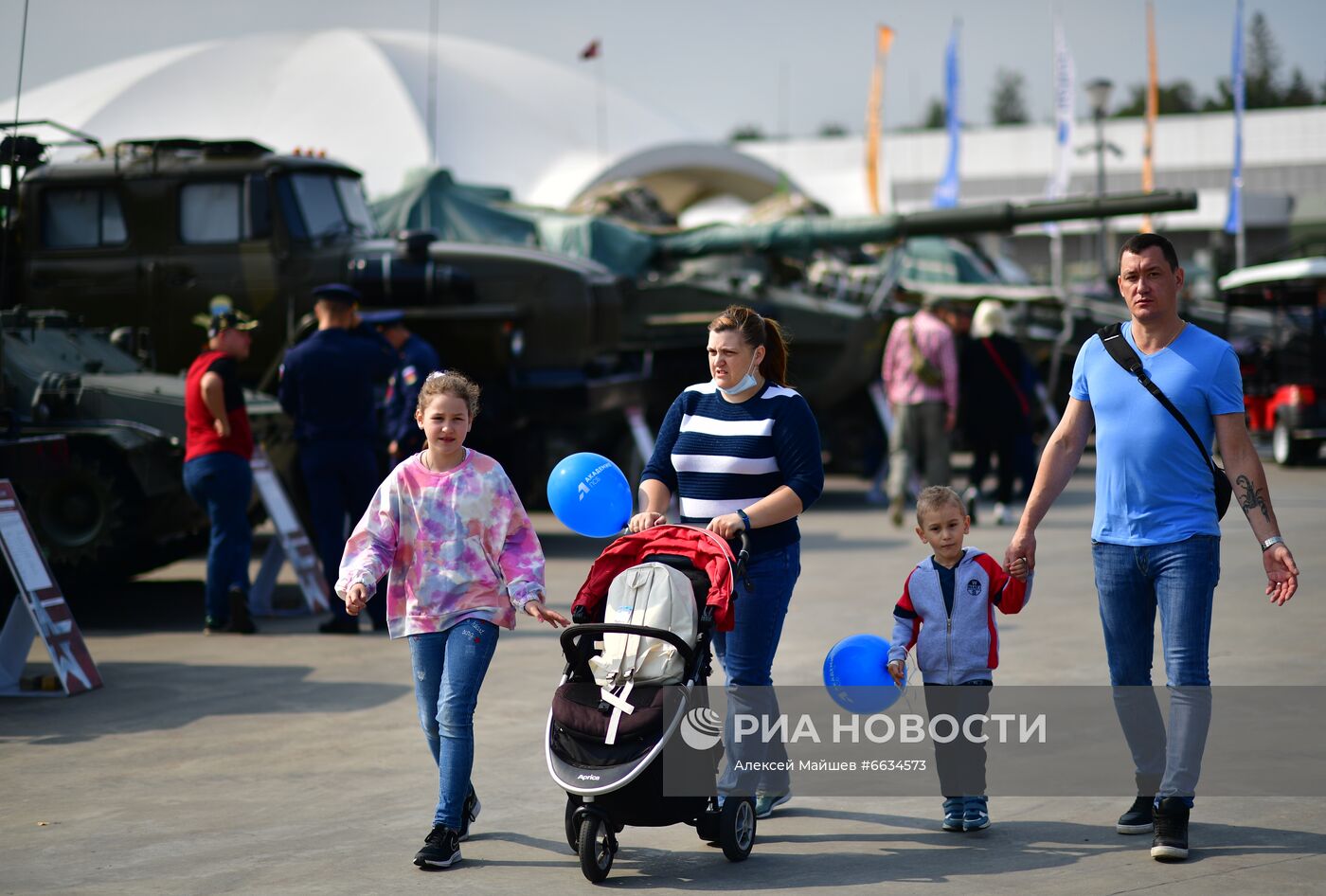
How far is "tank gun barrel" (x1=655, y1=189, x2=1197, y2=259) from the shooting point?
16.9 meters

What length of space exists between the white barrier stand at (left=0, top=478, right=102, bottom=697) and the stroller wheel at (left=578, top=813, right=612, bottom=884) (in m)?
3.92

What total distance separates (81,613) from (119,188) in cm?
404

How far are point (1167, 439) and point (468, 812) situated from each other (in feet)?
8.28

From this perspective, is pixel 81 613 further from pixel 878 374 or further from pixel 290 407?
pixel 878 374

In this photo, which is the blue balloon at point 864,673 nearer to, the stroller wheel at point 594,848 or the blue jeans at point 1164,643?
the blue jeans at point 1164,643

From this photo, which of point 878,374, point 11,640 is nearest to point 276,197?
point 11,640

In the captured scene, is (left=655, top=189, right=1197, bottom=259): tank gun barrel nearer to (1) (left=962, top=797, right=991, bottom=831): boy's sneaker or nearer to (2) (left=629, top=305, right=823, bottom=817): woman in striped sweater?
(2) (left=629, top=305, right=823, bottom=817): woman in striped sweater

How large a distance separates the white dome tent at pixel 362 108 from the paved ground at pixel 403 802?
24479 millimetres

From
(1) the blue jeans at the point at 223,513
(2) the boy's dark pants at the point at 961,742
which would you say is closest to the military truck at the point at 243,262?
(1) the blue jeans at the point at 223,513

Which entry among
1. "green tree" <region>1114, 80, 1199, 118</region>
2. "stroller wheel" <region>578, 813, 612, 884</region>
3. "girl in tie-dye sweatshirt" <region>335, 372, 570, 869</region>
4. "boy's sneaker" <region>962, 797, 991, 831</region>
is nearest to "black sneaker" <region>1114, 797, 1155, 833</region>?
"boy's sneaker" <region>962, 797, 991, 831</region>

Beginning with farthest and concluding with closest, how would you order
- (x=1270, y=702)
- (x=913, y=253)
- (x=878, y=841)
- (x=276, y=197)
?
(x=913, y=253), (x=276, y=197), (x=1270, y=702), (x=878, y=841)

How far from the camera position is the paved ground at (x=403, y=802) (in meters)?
4.91

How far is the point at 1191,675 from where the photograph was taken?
506 cm

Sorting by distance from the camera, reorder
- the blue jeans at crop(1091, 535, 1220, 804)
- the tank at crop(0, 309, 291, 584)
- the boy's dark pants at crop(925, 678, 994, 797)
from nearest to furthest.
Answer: the blue jeans at crop(1091, 535, 1220, 804) < the boy's dark pants at crop(925, 678, 994, 797) < the tank at crop(0, 309, 291, 584)
